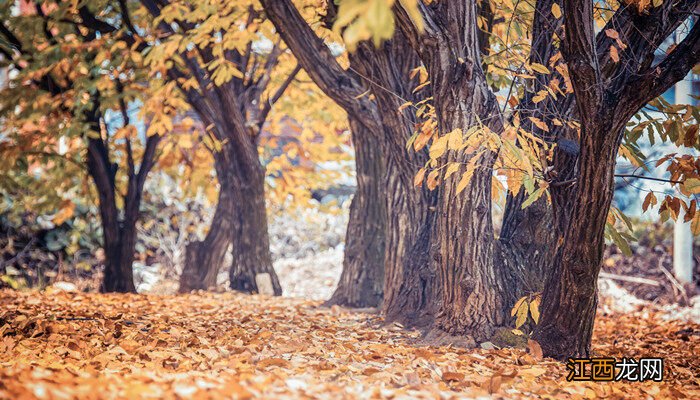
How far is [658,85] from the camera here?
3879 millimetres

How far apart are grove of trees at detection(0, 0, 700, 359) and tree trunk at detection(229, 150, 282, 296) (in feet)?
0.06

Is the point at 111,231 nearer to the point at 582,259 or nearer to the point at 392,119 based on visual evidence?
the point at 392,119

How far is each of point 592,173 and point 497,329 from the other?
133 centimetres

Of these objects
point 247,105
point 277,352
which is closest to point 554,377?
point 277,352

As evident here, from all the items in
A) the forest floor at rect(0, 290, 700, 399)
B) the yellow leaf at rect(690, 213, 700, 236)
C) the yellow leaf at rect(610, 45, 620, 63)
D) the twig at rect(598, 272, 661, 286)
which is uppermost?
the yellow leaf at rect(610, 45, 620, 63)

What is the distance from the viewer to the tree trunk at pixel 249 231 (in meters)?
8.58

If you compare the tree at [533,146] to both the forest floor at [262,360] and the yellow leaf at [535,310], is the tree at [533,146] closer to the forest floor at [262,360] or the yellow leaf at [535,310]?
the yellow leaf at [535,310]

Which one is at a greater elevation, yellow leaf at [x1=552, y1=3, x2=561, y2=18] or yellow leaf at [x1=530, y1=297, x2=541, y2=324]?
yellow leaf at [x1=552, y1=3, x2=561, y2=18]

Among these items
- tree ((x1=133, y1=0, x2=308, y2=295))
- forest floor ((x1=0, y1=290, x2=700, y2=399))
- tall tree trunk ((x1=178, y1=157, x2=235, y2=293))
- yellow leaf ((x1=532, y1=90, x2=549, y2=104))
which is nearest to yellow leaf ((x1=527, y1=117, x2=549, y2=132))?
yellow leaf ((x1=532, y1=90, x2=549, y2=104))

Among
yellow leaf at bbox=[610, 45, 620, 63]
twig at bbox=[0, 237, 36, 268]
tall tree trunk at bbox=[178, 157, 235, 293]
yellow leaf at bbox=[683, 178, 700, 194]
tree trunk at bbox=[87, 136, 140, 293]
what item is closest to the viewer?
yellow leaf at bbox=[683, 178, 700, 194]

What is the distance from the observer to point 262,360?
12.4ft

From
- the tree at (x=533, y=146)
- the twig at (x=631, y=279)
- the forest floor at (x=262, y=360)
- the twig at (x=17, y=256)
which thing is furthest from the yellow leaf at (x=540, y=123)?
the twig at (x=17, y=256)

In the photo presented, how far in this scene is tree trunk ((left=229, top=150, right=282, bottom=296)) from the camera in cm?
858

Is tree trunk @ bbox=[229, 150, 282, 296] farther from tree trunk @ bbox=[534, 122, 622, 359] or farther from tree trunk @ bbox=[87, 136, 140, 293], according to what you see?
tree trunk @ bbox=[534, 122, 622, 359]
